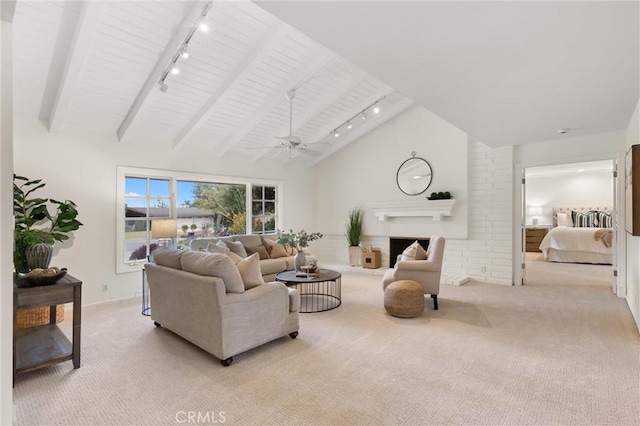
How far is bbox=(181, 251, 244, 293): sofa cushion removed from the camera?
9.04 feet

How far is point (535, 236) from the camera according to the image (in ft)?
32.2

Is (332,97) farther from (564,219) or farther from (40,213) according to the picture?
(564,219)

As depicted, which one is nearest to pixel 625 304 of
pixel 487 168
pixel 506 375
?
pixel 487 168

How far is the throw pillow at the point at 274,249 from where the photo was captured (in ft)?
19.4

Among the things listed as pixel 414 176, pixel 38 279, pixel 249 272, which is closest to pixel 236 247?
pixel 249 272

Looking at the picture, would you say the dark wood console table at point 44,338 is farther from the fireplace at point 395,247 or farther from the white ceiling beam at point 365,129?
the fireplace at point 395,247

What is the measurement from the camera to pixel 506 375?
8.17 ft

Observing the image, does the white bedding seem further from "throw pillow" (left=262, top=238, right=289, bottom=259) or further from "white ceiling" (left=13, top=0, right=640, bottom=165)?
"throw pillow" (left=262, top=238, right=289, bottom=259)

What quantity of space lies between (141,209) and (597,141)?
7.14 metres

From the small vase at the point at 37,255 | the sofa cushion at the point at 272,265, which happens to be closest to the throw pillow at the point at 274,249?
the sofa cushion at the point at 272,265

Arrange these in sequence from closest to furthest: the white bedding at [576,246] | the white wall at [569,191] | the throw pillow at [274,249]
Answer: the throw pillow at [274,249]
the white bedding at [576,246]
the white wall at [569,191]

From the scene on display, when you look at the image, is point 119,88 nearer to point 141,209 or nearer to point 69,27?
point 69,27

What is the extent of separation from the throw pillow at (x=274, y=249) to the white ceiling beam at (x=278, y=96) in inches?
73.0

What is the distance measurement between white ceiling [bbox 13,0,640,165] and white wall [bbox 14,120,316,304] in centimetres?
21
